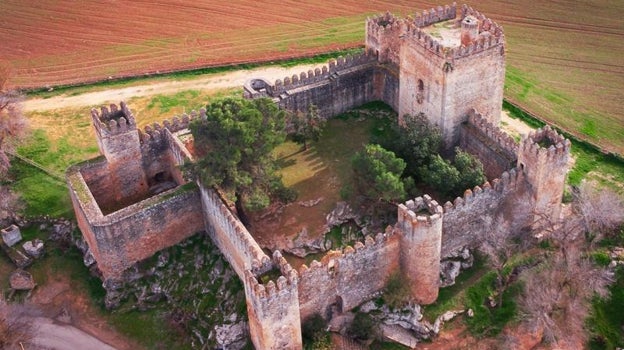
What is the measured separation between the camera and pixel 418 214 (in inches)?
1752

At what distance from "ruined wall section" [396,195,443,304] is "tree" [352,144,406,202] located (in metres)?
3.76

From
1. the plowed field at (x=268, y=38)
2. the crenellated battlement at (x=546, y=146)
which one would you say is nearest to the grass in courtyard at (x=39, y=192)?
the plowed field at (x=268, y=38)

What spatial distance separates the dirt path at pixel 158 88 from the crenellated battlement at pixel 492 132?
21.9 meters

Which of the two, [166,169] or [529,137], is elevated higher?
[529,137]

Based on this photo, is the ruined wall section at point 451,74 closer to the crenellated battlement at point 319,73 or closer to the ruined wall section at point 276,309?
the crenellated battlement at point 319,73

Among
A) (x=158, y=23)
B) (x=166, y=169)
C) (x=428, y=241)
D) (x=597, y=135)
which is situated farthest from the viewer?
(x=158, y=23)

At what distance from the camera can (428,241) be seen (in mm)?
44219

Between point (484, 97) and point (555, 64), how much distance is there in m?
21.4

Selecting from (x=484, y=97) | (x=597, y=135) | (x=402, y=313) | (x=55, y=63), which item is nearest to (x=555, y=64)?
(x=597, y=135)

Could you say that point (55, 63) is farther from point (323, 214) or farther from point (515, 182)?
point (515, 182)

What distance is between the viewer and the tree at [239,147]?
47.4 meters

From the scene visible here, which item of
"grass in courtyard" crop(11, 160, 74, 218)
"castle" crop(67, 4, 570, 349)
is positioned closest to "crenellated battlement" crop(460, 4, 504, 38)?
"castle" crop(67, 4, 570, 349)

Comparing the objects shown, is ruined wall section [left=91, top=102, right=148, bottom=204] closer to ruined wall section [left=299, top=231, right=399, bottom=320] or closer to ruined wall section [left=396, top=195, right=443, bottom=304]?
ruined wall section [left=299, top=231, right=399, bottom=320]

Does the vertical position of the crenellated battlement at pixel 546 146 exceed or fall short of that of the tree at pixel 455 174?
it exceeds it
